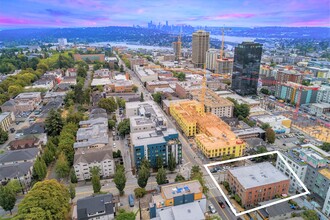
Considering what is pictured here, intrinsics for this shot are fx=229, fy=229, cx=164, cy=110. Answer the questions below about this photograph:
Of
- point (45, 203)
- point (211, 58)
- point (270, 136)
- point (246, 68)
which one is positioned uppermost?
point (246, 68)

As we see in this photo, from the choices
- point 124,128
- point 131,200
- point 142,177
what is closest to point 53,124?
point 124,128

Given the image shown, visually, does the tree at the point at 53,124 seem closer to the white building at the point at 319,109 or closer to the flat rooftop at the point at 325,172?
the flat rooftop at the point at 325,172

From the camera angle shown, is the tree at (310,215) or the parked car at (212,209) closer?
the tree at (310,215)

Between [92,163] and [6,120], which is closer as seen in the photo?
[92,163]

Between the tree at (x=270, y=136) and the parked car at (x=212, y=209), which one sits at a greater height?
the tree at (x=270, y=136)

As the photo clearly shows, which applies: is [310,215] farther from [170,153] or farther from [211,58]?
[211,58]

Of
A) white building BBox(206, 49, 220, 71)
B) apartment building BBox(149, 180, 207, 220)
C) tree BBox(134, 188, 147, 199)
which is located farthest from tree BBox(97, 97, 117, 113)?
white building BBox(206, 49, 220, 71)

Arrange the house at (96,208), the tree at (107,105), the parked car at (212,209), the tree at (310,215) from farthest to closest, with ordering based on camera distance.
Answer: the tree at (107,105), the parked car at (212,209), the house at (96,208), the tree at (310,215)

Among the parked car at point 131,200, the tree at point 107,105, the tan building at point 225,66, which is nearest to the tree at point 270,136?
the parked car at point 131,200
